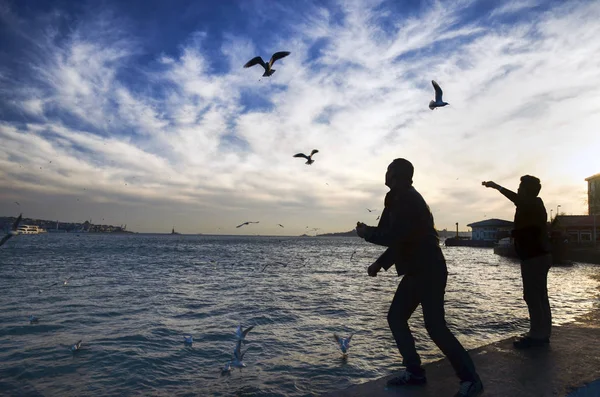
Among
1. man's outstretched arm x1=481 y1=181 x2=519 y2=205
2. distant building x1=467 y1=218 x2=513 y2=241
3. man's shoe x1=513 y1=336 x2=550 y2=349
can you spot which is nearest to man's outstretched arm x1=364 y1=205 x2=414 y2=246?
man's outstretched arm x1=481 y1=181 x2=519 y2=205

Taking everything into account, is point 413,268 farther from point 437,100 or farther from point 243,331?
point 437,100

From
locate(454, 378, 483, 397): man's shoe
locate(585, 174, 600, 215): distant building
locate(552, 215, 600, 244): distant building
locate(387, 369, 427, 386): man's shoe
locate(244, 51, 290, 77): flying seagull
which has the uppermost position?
locate(585, 174, 600, 215): distant building

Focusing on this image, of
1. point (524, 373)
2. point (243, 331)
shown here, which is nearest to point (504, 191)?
point (524, 373)

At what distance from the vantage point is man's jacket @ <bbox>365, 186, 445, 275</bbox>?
12.2 ft

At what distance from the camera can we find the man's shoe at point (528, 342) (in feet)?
16.5

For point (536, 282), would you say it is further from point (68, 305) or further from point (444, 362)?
point (68, 305)

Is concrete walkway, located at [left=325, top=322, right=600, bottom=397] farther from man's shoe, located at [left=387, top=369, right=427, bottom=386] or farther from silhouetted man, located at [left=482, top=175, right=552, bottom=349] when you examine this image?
silhouetted man, located at [left=482, top=175, right=552, bottom=349]

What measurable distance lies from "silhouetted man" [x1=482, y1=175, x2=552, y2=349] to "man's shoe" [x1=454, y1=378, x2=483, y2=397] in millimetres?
2330

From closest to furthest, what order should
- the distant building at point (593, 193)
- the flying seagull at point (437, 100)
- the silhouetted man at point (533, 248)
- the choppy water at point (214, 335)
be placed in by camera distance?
1. the silhouetted man at point (533, 248)
2. the choppy water at point (214, 335)
3. the flying seagull at point (437, 100)
4. the distant building at point (593, 193)

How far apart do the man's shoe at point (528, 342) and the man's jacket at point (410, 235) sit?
2328 millimetres

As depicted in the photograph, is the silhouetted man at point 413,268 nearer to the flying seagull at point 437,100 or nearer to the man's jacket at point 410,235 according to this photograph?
the man's jacket at point 410,235

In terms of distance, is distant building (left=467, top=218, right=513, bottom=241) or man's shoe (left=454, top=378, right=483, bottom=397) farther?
distant building (left=467, top=218, right=513, bottom=241)

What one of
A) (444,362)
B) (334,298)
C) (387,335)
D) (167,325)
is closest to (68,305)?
(167,325)

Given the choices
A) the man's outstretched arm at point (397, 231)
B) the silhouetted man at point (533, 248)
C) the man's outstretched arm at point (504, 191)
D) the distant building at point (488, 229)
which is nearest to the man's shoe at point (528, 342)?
the silhouetted man at point (533, 248)
